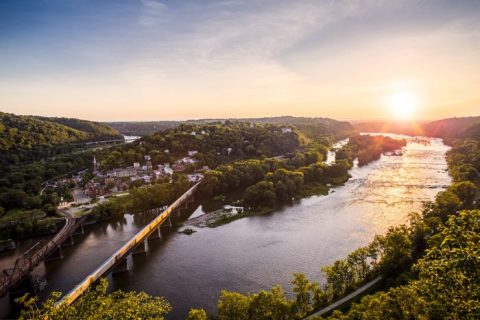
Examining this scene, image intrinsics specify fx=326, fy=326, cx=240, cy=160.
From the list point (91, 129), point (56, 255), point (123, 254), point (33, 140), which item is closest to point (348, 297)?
point (123, 254)

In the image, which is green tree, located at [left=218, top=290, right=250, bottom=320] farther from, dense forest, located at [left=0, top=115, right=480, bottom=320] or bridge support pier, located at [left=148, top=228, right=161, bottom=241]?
bridge support pier, located at [left=148, top=228, right=161, bottom=241]

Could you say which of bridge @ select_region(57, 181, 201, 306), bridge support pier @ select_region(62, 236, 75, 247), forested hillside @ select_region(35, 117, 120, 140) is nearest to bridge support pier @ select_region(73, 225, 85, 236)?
bridge support pier @ select_region(62, 236, 75, 247)

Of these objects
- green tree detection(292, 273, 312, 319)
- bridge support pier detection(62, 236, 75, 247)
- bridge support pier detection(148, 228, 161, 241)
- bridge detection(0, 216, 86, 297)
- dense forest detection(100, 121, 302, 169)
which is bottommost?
bridge support pier detection(62, 236, 75, 247)

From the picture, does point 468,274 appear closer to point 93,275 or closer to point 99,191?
point 93,275

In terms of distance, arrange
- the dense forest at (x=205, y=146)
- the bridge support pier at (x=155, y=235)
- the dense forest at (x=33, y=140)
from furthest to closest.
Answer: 1. the dense forest at (x=33, y=140)
2. the dense forest at (x=205, y=146)
3. the bridge support pier at (x=155, y=235)

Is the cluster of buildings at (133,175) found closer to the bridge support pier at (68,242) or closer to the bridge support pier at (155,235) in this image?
the bridge support pier at (68,242)

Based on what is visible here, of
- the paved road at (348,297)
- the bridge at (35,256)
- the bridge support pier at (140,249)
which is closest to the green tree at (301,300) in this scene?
the paved road at (348,297)

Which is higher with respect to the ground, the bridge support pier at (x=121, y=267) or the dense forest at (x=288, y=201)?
the dense forest at (x=288, y=201)

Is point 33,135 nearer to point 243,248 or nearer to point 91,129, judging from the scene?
point 91,129
